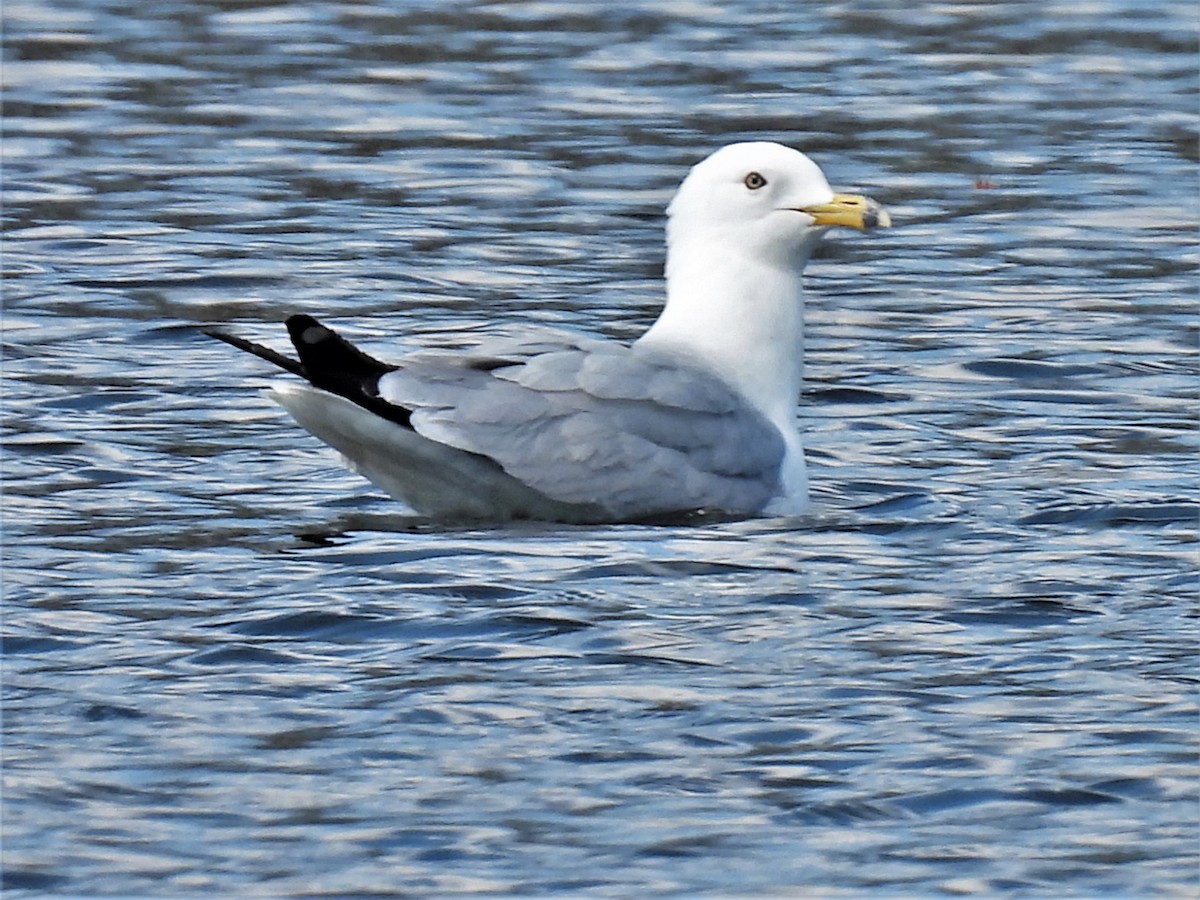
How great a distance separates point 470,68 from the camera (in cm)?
1567

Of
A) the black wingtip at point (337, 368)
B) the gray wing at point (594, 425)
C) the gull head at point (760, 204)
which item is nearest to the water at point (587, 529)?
the gray wing at point (594, 425)

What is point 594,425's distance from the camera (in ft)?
26.6

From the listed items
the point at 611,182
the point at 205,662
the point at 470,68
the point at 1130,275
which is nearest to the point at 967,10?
the point at 470,68

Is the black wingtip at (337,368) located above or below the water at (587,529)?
above

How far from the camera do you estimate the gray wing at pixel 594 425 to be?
8039 millimetres

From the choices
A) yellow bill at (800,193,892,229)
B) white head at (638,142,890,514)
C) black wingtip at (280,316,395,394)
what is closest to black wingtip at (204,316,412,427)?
black wingtip at (280,316,395,394)

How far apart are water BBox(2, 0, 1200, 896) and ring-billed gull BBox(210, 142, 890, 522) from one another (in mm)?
170

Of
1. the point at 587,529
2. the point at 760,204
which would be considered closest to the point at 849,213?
the point at 760,204

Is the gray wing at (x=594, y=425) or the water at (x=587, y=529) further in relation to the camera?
the gray wing at (x=594, y=425)

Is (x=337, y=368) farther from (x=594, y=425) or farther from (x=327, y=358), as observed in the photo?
(x=594, y=425)

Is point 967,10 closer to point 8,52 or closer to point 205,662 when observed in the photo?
point 8,52

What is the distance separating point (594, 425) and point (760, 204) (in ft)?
3.21

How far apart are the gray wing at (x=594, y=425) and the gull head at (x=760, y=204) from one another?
0.57 meters

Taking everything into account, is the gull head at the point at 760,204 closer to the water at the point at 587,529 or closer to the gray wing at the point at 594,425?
the gray wing at the point at 594,425
